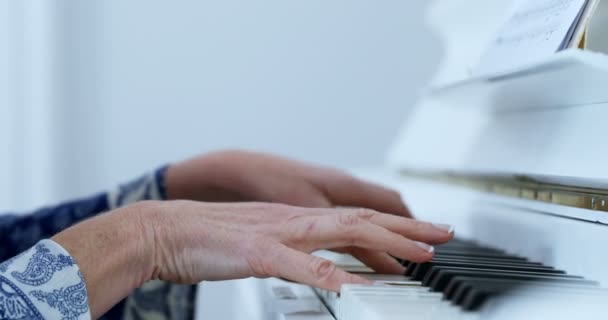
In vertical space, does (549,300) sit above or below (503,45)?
below

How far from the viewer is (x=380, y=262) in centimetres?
73

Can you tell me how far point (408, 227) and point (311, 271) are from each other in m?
0.12

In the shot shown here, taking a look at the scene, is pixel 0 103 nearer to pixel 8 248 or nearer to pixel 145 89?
pixel 145 89

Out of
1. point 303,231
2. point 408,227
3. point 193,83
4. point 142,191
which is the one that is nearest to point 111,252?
point 303,231

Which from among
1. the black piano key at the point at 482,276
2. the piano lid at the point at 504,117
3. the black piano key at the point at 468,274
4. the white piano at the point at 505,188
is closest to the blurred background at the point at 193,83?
the piano lid at the point at 504,117

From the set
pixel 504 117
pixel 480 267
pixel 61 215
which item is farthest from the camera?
pixel 61 215

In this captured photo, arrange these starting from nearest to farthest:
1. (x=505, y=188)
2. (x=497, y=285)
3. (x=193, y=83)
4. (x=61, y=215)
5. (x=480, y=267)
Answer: (x=497, y=285) → (x=480, y=267) → (x=505, y=188) → (x=61, y=215) → (x=193, y=83)

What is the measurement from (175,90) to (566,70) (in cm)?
180

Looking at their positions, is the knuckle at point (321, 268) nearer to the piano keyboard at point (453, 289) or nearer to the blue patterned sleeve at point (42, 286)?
the piano keyboard at point (453, 289)

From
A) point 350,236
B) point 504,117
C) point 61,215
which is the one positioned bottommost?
point 61,215

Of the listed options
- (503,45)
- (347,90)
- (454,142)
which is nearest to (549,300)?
(503,45)

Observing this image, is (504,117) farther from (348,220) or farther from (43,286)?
(43,286)

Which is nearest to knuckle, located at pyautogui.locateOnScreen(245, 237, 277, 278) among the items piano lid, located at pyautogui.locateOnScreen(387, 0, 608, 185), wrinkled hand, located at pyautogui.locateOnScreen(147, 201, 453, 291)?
wrinkled hand, located at pyautogui.locateOnScreen(147, 201, 453, 291)

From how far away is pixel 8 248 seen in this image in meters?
1.16
